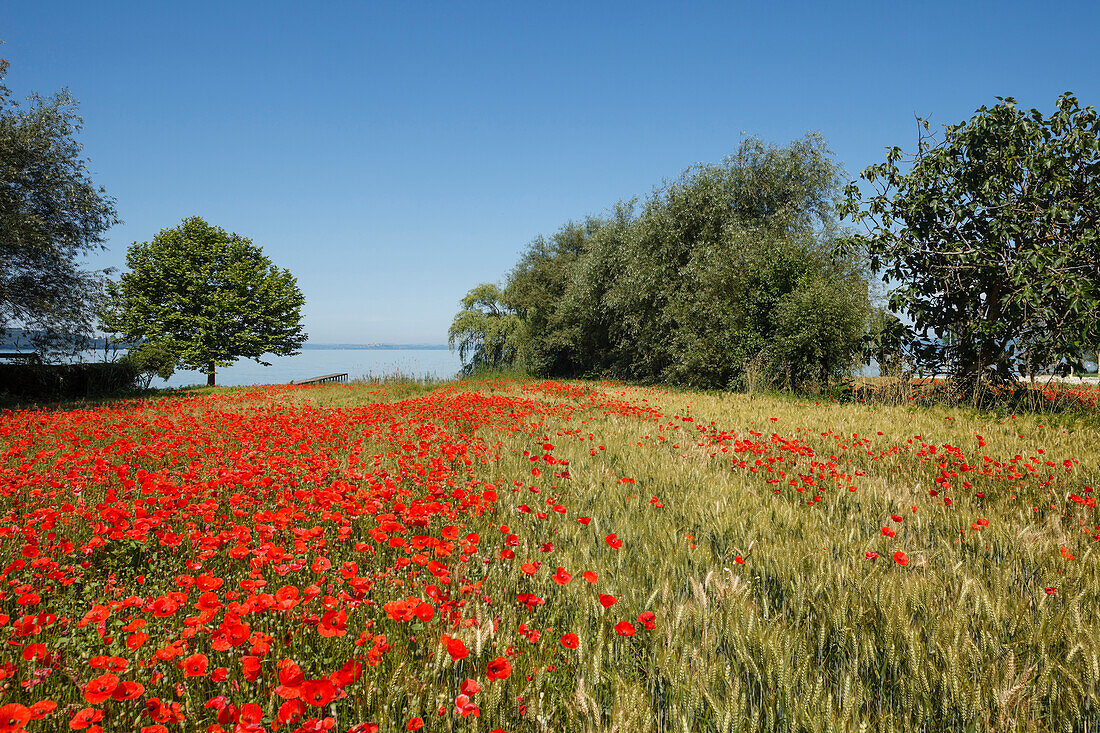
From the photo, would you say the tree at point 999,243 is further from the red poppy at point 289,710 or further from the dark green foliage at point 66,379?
the dark green foliage at point 66,379

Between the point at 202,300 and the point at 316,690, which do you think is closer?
the point at 316,690

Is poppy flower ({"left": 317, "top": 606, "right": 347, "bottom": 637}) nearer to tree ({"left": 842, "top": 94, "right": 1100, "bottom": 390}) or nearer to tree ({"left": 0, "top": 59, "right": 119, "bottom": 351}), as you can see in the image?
tree ({"left": 842, "top": 94, "right": 1100, "bottom": 390})

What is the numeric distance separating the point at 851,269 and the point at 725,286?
Answer: 450 centimetres

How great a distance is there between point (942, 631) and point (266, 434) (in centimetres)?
687

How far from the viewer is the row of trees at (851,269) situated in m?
9.04

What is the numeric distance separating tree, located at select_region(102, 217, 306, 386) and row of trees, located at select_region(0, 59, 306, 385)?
64mm

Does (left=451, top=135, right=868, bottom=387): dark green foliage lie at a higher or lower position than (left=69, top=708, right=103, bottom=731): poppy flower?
higher

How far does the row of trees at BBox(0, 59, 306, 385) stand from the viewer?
1455 centimetres

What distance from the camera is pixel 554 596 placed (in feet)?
8.35

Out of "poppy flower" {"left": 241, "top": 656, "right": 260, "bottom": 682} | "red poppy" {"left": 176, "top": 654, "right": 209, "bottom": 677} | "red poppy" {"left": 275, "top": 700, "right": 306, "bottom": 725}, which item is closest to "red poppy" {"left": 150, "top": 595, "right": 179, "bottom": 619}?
"red poppy" {"left": 176, "top": 654, "right": 209, "bottom": 677}

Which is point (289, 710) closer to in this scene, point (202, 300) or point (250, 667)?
point (250, 667)

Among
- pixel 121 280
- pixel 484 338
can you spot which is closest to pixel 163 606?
pixel 484 338

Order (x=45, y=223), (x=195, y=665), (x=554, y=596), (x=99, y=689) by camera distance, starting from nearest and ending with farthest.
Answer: (x=99, y=689) < (x=195, y=665) < (x=554, y=596) < (x=45, y=223)

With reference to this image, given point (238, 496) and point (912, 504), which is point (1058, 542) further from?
point (238, 496)
